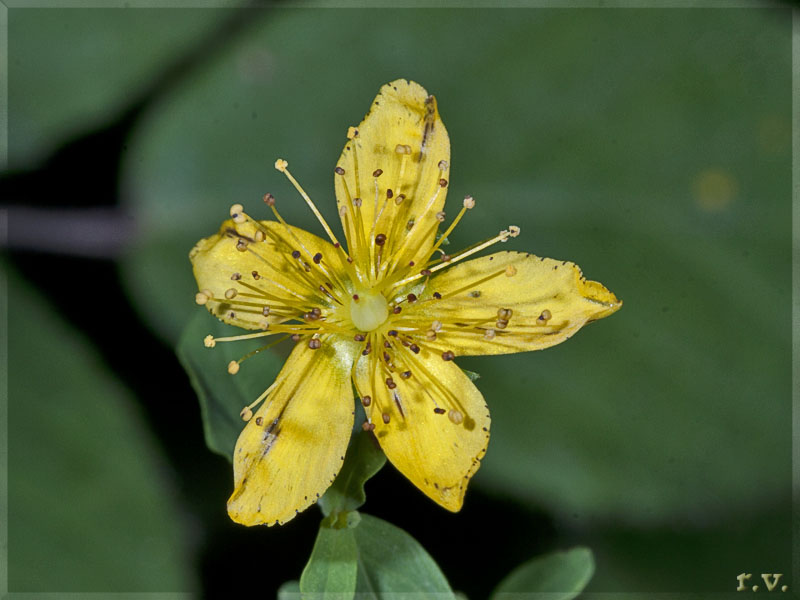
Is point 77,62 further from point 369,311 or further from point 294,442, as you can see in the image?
point 294,442

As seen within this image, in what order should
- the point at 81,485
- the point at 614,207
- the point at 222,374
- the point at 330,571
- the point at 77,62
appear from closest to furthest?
the point at 330,571 < the point at 222,374 < the point at 81,485 < the point at 614,207 < the point at 77,62

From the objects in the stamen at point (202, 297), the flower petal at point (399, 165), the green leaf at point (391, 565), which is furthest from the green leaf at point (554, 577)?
the stamen at point (202, 297)

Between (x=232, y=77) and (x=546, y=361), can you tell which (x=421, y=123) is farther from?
(x=232, y=77)

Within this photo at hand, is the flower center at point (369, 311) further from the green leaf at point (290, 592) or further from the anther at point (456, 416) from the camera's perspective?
the green leaf at point (290, 592)

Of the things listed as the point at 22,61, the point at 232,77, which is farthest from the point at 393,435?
the point at 22,61

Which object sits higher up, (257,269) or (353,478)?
(257,269)

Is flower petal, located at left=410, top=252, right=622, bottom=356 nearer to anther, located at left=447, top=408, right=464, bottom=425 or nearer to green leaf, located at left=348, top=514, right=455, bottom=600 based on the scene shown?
anther, located at left=447, top=408, right=464, bottom=425

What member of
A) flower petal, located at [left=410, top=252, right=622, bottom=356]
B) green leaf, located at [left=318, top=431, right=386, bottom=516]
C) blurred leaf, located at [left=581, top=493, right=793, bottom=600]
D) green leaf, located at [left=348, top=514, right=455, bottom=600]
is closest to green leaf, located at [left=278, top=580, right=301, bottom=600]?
green leaf, located at [left=348, top=514, right=455, bottom=600]

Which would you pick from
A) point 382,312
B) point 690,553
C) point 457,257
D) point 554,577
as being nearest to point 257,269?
point 382,312
